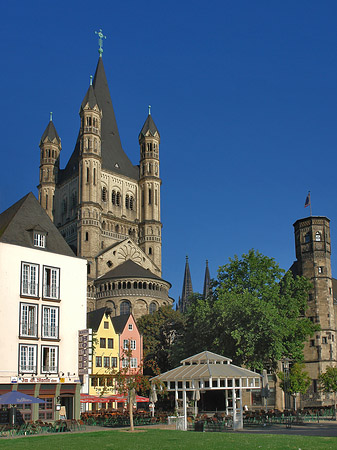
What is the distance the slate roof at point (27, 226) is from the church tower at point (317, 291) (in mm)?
36616

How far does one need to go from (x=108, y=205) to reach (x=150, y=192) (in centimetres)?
933

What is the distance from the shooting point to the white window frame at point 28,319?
37.9m

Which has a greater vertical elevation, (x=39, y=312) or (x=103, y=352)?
(x=39, y=312)

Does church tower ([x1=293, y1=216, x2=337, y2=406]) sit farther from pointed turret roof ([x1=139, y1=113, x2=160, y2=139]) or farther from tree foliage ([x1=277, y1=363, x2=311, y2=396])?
pointed turret roof ([x1=139, y1=113, x2=160, y2=139])

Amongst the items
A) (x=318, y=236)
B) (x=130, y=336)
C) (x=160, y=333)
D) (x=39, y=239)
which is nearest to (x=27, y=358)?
(x=39, y=239)

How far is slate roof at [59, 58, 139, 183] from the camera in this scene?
109 m

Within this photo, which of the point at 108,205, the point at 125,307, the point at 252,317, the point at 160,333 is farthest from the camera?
the point at 108,205

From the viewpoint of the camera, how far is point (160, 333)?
235 feet

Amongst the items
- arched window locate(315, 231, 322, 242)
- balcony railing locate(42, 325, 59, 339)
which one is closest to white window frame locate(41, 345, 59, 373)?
balcony railing locate(42, 325, 59, 339)

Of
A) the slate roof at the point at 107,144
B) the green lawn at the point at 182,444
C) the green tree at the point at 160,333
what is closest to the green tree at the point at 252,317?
the green tree at the point at 160,333

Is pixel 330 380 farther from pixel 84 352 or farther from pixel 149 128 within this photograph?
pixel 149 128

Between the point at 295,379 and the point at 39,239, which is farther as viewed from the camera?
the point at 295,379

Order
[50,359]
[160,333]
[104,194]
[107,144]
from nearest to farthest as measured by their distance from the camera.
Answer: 1. [50,359]
2. [160,333]
3. [104,194]
4. [107,144]

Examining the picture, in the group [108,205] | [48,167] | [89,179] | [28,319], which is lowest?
[28,319]
